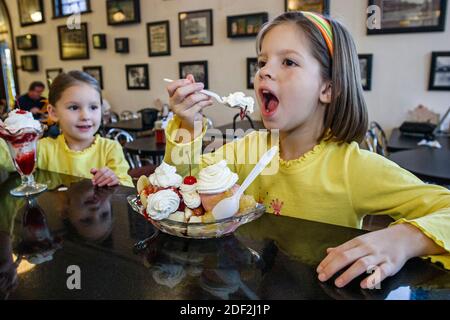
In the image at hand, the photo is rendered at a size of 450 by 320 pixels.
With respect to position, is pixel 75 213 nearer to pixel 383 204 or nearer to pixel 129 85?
pixel 383 204

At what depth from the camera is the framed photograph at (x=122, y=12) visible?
16.1ft

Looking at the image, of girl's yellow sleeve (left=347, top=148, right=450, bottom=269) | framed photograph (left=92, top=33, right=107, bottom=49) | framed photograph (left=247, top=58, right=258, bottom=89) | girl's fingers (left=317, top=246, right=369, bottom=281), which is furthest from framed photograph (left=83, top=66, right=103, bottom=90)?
girl's fingers (left=317, top=246, right=369, bottom=281)

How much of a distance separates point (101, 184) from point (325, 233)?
0.72 m

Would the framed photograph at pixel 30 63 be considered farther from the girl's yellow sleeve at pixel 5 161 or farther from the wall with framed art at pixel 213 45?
the girl's yellow sleeve at pixel 5 161

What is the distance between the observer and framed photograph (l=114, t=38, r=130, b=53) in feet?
16.8

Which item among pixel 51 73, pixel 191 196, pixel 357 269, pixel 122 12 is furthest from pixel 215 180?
pixel 51 73

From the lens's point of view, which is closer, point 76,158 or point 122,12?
point 76,158

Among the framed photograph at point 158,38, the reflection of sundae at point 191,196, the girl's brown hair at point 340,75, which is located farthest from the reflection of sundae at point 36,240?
the framed photograph at point 158,38

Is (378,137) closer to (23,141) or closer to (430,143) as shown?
(430,143)

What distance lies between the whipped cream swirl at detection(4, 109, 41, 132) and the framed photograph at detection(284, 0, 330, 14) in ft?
10.2

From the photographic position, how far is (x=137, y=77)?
5.20 m

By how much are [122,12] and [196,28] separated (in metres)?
1.27

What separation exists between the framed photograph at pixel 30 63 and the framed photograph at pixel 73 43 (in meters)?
0.68

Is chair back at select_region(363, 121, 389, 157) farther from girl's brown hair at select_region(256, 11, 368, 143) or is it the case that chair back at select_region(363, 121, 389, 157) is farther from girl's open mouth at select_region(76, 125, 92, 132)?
girl's open mouth at select_region(76, 125, 92, 132)
